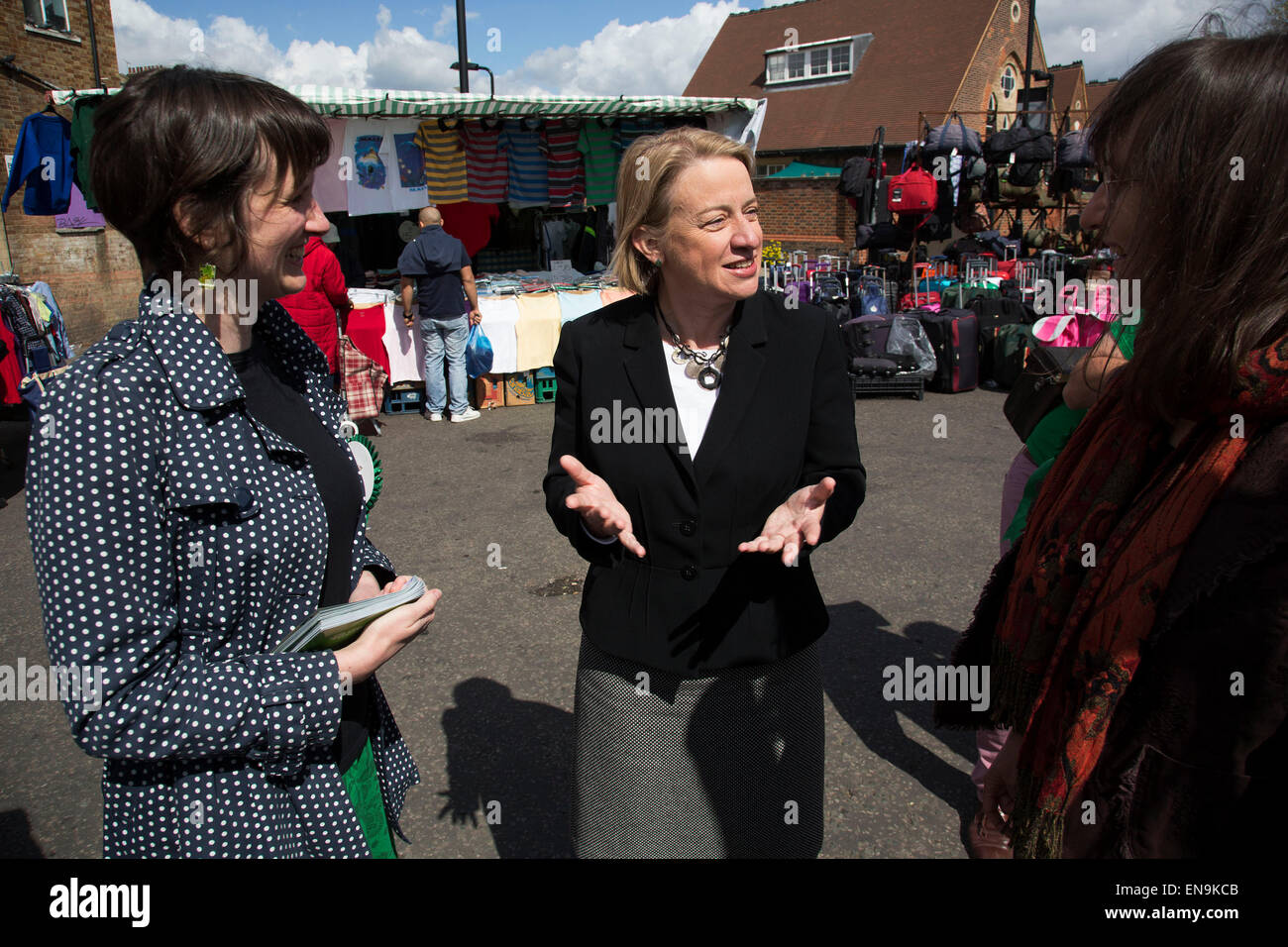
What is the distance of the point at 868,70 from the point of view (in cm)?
2706

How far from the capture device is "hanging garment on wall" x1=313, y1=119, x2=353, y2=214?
903 cm

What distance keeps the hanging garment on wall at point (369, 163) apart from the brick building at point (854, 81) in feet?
51.3

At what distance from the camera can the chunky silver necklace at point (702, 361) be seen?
2.03m

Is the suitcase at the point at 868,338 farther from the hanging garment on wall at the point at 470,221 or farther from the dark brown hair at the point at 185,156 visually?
the dark brown hair at the point at 185,156

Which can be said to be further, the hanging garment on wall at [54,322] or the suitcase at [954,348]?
the suitcase at [954,348]

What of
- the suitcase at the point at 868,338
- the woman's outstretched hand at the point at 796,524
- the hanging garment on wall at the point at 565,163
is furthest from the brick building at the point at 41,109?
the woman's outstretched hand at the point at 796,524

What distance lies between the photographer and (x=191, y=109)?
137 centimetres

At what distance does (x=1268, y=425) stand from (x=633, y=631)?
1.24m

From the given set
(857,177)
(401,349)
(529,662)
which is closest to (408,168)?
(401,349)

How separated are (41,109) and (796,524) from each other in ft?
65.0

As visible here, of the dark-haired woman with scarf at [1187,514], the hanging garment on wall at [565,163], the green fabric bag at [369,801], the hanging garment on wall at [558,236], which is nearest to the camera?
the dark-haired woman with scarf at [1187,514]

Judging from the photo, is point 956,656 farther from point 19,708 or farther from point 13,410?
point 13,410

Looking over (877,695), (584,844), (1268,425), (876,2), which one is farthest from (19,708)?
(876,2)

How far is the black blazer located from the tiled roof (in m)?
25.1
